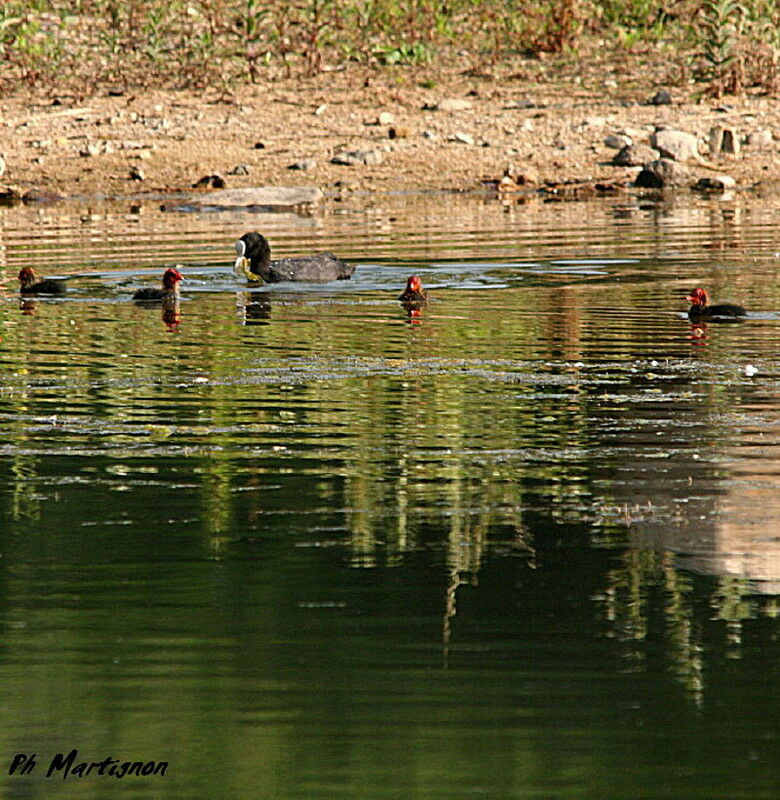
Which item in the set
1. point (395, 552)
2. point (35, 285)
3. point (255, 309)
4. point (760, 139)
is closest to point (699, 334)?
point (255, 309)

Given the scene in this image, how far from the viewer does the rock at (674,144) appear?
1505 inches

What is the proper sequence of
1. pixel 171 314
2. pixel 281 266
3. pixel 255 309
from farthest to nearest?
pixel 281 266 → pixel 255 309 → pixel 171 314

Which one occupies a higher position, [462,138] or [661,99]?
[661,99]

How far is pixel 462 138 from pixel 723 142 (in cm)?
531

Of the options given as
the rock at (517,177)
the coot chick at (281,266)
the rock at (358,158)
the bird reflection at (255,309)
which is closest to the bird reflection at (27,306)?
the bird reflection at (255,309)

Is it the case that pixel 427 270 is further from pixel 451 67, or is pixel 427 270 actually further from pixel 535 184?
pixel 451 67

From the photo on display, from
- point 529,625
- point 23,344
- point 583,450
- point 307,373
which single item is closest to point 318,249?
point 23,344

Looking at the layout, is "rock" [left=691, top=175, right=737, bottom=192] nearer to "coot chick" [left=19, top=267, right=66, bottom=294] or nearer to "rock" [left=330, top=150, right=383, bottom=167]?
"rock" [left=330, top=150, right=383, bottom=167]

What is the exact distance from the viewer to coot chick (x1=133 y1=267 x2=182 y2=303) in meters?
20.5

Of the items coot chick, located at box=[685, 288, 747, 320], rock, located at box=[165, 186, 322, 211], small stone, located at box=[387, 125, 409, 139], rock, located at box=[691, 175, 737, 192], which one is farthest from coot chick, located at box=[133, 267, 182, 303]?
rock, located at box=[691, 175, 737, 192]

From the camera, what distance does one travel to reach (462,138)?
38.9 m

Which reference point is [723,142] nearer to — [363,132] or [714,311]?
[363,132]

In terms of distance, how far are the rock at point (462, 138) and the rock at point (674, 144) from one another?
365 cm

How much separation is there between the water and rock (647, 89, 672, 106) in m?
22.1
